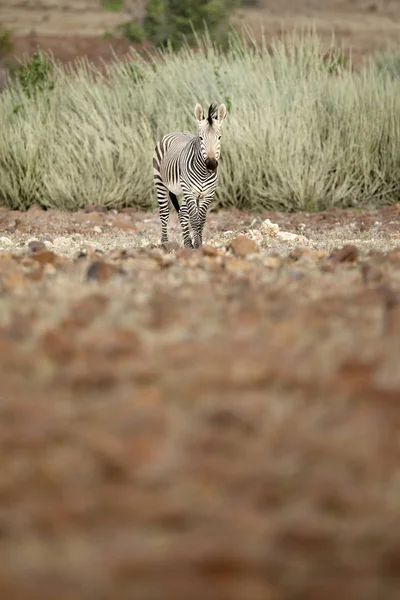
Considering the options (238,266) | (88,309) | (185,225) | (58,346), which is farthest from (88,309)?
(185,225)

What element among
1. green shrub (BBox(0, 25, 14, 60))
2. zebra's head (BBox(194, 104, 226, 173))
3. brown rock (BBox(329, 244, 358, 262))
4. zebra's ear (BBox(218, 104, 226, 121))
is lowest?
brown rock (BBox(329, 244, 358, 262))

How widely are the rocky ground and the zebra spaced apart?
5.36 meters

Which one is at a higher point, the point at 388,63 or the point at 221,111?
the point at 388,63

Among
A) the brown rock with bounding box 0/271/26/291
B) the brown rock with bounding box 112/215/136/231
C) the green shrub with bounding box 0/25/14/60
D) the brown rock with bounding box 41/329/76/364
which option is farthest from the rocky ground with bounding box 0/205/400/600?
the green shrub with bounding box 0/25/14/60

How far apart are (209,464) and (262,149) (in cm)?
1240

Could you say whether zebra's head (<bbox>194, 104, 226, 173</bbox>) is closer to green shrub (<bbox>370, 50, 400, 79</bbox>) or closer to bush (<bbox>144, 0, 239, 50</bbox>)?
green shrub (<bbox>370, 50, 400, 79</bbox>)

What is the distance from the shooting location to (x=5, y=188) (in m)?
15.4

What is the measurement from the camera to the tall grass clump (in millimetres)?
14664

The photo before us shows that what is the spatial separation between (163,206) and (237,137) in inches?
128

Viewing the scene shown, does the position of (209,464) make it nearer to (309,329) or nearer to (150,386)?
(150,386)

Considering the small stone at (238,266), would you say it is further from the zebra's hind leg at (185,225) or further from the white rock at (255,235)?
the white rock at (255,235)

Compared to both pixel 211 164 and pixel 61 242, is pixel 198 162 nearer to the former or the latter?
pixel 211 164

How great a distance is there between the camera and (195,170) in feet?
33.9

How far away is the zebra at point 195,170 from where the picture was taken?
9.93m
